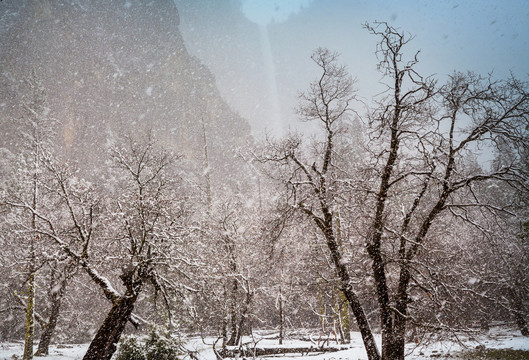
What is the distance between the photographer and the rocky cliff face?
157 feet

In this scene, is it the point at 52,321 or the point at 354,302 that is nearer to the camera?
the point at 354,302

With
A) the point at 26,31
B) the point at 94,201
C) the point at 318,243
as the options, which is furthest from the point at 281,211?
the point at 26,31

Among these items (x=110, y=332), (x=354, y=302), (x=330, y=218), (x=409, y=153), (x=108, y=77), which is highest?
(x=108, y=77)

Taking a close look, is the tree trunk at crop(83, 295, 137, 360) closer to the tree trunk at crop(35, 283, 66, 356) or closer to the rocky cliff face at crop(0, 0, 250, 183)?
the tree trunk at crop(35, 283, 66, 356)

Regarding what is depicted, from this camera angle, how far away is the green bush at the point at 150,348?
10.2 metres

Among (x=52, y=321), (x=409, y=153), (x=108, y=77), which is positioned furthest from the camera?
(x=108, y=77)

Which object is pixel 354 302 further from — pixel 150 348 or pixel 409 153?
pixel 150 348

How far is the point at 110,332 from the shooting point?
9.47 metres

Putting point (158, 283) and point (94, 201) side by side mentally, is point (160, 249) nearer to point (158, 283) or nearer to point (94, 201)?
point (158, 283)

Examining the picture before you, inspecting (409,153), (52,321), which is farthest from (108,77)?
(409,153)

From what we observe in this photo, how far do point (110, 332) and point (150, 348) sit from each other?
165 cm

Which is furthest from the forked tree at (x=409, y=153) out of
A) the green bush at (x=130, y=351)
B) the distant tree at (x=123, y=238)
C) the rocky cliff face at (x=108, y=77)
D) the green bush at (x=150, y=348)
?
the rocky cliff face at (x=108, y=77)

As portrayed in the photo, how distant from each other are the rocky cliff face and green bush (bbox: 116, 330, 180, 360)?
122 feet

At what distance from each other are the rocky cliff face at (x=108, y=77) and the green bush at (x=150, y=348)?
3725 centimetres
